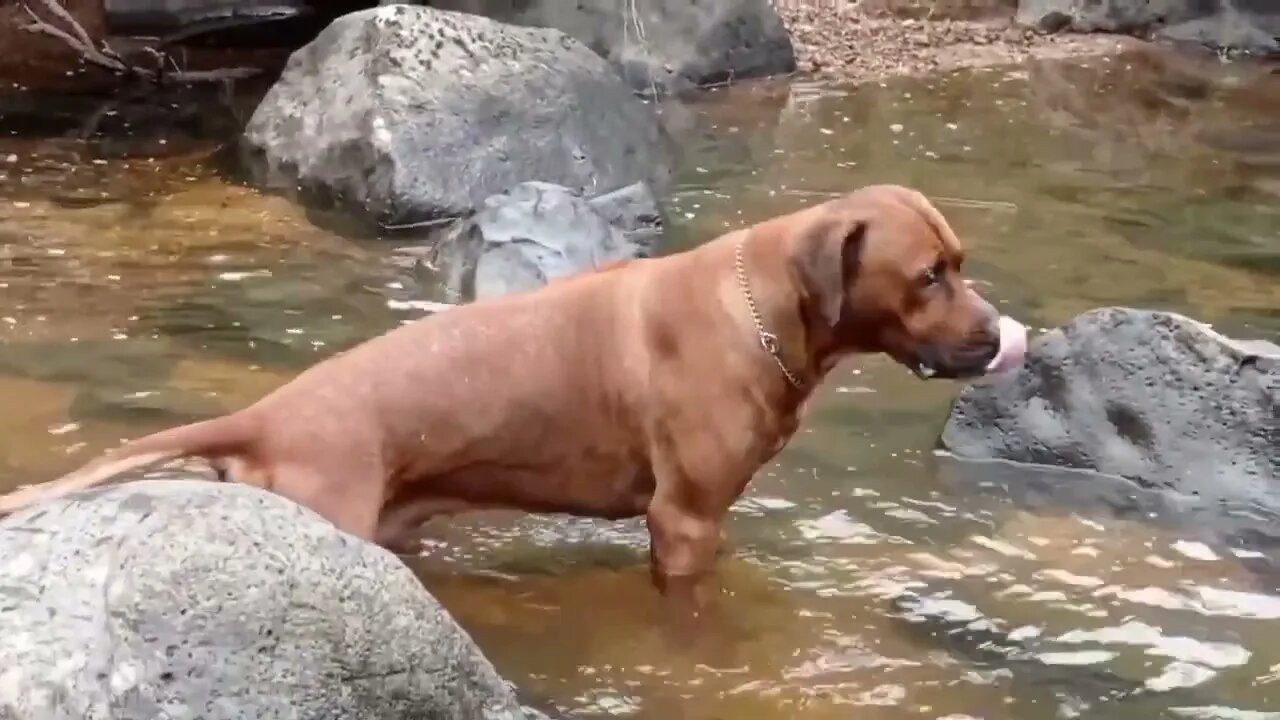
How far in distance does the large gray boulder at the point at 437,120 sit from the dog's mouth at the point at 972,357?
4840 mm

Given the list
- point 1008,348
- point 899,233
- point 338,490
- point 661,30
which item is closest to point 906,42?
point 661,30

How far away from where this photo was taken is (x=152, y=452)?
4.09 metres

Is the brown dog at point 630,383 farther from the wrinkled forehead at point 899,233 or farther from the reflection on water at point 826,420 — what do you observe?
the reflection on water at point 826,420

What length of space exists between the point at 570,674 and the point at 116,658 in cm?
169

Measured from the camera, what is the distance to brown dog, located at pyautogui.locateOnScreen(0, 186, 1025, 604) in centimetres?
425

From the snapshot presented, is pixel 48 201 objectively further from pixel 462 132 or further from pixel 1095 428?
pixel 1095 428

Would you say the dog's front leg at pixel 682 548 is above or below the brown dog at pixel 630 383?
below

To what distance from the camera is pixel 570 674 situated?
172 inches

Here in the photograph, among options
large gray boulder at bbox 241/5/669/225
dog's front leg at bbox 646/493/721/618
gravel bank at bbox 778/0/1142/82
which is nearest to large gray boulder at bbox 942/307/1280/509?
dog's front leg at bbox 646/493/721/618

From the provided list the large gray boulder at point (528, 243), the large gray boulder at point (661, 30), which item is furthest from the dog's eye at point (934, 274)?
the large gray boulder at point (661, 30)

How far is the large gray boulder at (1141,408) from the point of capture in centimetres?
562

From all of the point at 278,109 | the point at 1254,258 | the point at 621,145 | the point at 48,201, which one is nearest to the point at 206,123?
the point at 278,109

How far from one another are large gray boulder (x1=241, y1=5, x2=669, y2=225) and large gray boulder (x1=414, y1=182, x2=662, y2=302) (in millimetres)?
809

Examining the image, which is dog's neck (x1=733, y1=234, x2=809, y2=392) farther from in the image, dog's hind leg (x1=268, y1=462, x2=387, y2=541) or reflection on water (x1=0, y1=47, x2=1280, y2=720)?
dog's hind leg (x1=268, y1=462, x2=387, y2=541)
